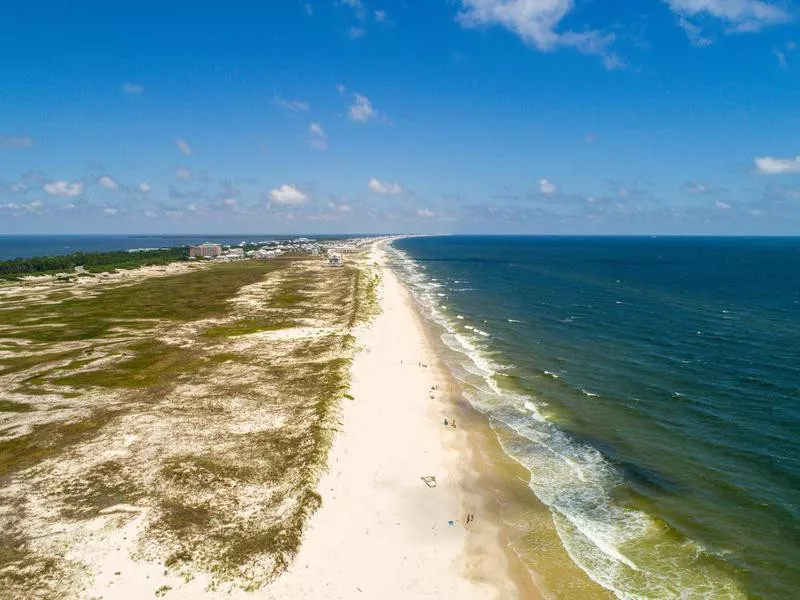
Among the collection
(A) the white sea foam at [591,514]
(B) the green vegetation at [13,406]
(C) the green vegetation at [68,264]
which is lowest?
(A) the white sea foam at [591,514]

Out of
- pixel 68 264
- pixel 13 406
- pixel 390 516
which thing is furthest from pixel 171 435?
pixel 68 264

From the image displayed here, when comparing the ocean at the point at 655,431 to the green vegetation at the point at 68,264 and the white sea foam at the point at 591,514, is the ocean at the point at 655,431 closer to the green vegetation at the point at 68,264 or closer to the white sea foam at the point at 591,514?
the white sea foam at the point at 591,514

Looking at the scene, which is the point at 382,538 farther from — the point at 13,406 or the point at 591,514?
the point at 13,406

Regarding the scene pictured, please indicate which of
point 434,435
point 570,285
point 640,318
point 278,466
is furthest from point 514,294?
point 278,466

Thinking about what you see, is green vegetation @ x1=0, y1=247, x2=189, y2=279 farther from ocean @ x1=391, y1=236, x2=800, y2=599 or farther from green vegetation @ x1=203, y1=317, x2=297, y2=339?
ocean @ x1=391, y1=236, x2=800, y2=599

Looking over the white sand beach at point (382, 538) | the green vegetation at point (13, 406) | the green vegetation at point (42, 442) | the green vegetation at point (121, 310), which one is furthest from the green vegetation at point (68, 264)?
the white sand beach at point (382, 538)

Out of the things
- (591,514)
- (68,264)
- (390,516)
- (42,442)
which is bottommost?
(591,514)

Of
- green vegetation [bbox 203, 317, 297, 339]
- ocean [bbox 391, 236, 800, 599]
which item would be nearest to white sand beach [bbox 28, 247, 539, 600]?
ocean [bbox 391, 236, 800, 599]
